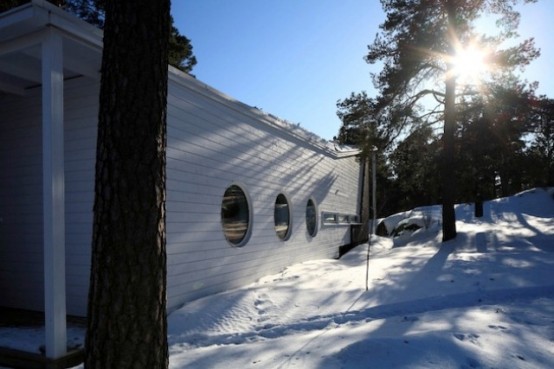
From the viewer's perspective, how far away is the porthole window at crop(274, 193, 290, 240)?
367 inches

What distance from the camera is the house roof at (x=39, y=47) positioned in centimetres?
410

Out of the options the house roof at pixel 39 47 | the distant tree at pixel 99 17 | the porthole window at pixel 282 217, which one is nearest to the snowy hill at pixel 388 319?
the porthole window at pixel 282 217

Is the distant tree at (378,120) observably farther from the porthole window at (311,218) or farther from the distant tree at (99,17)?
the distant tree at (99,17)

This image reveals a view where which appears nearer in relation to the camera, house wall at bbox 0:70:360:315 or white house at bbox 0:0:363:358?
white house at bbox 0:0:363:358

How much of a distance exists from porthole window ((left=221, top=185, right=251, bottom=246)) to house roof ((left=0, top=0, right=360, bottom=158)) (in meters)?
1.78

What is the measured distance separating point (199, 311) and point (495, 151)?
1087 centimetres

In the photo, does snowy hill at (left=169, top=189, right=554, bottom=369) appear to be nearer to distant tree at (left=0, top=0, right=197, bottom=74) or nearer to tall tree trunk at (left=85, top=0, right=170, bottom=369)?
tall tree trunk at (left=85, top=0, right=170, bottom=369)

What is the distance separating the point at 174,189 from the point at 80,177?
3.94ft

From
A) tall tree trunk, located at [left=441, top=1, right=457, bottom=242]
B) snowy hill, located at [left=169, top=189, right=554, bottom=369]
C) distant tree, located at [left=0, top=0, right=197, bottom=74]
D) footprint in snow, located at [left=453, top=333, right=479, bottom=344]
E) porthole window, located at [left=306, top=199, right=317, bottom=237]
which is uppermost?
distant tree, located at [left=0, top=0, right=197, bottom=74]

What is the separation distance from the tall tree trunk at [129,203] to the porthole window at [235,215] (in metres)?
4.78

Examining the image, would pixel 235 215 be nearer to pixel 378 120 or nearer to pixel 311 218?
pixel 311 218

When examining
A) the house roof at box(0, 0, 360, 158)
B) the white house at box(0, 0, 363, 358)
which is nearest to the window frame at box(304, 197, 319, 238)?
the white house at box(0, 0, 363, 358)

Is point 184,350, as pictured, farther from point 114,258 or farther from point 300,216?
point 300,216

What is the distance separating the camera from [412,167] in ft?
48.0
